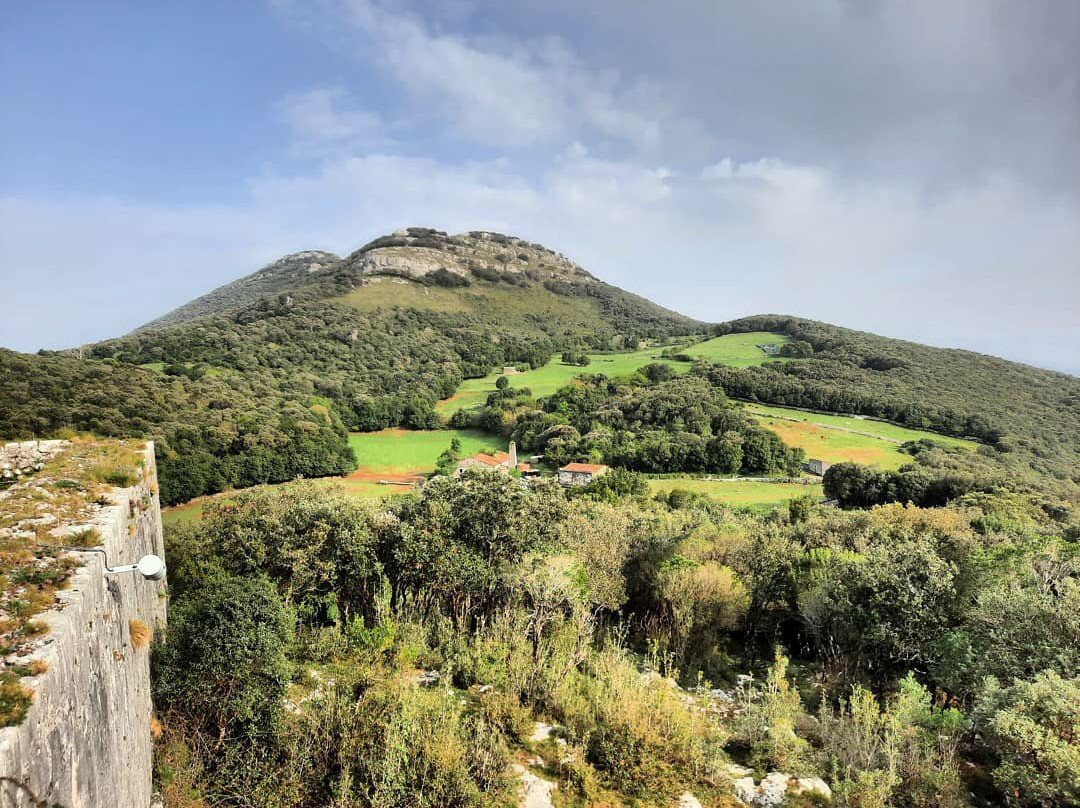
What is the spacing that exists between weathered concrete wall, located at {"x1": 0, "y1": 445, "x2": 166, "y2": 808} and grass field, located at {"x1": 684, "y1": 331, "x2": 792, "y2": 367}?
103 m

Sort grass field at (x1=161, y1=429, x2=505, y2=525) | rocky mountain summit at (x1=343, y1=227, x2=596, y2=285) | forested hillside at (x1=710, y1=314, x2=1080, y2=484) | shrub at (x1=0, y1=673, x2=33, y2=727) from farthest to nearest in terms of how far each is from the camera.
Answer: rocky mountain summit at (x1=343, y1=227, x2=596, y2=285), forested hillside at (x1=710, y1=314, x2=1080, y2=484), grass field at (x1=161, y1=429, x2=505, y2=525), shrub at (x1=0, y1=673, x2=33, y2=727)

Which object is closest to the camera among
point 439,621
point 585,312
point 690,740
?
point 690,740

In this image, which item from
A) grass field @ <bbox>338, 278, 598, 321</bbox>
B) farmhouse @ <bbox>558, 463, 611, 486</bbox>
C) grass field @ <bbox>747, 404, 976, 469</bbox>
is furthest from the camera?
grass field @ <bbox>338, 278, 598, 321</bbox>

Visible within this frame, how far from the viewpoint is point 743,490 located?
2103 inches

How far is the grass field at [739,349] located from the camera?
103 metres

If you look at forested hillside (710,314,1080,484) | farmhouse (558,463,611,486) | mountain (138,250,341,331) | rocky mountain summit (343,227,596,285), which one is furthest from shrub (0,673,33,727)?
mountain (138,250,341,331)

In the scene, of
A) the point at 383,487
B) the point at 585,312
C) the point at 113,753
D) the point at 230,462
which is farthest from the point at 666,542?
the point at 585,312

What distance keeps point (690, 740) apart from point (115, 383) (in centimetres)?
5186

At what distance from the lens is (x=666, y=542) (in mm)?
18016

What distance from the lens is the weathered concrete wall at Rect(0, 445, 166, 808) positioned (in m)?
3.79

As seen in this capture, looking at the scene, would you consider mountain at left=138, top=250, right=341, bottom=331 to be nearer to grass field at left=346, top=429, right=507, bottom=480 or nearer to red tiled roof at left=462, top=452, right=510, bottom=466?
grass field at left=346, top=429, right=507, bottom=480

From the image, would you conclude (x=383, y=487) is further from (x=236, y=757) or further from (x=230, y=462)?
(x=236, y=757)

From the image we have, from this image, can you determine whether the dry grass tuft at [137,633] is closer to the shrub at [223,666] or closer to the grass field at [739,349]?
the shrub at [223,666]

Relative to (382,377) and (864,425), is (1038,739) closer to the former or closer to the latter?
(864,425)
